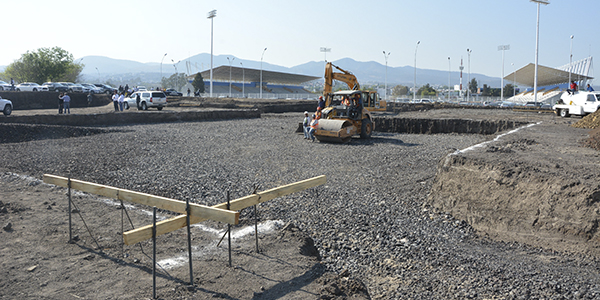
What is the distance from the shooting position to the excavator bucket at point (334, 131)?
58.0 ft

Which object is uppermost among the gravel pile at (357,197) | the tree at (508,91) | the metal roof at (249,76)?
the metal roof at (249,76)

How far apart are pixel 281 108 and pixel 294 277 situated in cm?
4021

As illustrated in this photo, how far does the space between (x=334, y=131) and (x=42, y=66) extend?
8614cm

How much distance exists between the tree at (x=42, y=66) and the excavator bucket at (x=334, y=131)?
277 feet

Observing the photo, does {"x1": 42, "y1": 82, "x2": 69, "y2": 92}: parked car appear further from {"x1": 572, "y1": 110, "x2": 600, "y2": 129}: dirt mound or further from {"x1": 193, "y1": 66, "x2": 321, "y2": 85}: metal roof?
{"x1": 572, "y1": 110, "x2": 600, "y2": 129}: dirt mound

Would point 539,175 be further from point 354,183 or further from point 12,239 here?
point 12,239

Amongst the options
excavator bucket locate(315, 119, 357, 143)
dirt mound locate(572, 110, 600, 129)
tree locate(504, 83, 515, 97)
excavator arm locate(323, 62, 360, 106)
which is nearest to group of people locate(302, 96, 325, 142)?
excavator bucket locate(315, 119, 357, 143)

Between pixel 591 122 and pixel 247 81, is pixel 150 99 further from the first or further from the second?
pixel 247 81

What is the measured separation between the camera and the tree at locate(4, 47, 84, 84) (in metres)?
82.6

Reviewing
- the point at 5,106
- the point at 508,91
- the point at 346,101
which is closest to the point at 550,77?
the point at 508,91

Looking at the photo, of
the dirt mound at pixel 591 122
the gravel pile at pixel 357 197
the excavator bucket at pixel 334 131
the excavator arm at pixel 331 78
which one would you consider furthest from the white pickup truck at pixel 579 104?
the excavator bucket at pixel 334 131

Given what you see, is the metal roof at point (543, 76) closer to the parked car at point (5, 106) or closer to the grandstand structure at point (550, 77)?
the grandstand structure at point (550, 77)

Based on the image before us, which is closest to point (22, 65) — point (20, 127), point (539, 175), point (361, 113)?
point (20, 127)

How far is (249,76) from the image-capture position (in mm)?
105312
